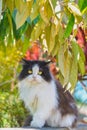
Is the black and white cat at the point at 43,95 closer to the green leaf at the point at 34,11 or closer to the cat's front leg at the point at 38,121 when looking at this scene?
the cat's front leg at the point at 38,121

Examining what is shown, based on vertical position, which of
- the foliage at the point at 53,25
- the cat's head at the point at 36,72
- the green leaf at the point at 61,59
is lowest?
the cat's head at the point at 36,72

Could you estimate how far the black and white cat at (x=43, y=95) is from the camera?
2.84 m

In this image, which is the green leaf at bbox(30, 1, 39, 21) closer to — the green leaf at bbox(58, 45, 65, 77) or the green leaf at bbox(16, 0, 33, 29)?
the green leaf at bbox(16, 0, 33, 29)

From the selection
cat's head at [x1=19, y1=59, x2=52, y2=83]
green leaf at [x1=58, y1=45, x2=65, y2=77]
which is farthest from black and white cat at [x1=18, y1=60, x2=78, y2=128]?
green leaf at [x1=58, y1=45, x2=65, y2=77]

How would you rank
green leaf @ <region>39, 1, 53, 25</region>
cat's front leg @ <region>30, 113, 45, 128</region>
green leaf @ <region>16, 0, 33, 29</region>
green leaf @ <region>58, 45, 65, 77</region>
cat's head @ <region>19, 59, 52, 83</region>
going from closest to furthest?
1. green leaf @ <region>16, 0, 33, 29</region>
2. green leaf @ <region>39, 1, 53, 25</region>
3. green leaf @ <region>58, 45, 65, 77</region>
4. cat's head @ <region>19, 59, 52, 83</region>
5. cat's front leg @ <region>30, 113, 45, 128</region>

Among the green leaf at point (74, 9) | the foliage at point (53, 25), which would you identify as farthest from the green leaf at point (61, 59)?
the green leaf at point (74, 9)

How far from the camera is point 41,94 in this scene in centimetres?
288

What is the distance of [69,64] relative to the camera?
7.42ft

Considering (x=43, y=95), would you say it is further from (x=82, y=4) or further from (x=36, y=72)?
(x=82, y=4)

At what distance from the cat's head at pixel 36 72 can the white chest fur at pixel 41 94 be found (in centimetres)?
3

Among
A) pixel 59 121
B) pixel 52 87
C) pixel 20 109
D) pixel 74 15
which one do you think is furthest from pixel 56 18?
pixel 20 109

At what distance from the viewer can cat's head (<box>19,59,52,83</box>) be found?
9.22 feet

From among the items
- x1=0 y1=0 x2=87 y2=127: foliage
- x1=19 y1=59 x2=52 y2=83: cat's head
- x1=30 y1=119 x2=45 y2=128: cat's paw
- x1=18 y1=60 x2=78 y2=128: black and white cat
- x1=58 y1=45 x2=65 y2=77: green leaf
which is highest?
x1=0 y1=0 x2=87 y2=127: foliage

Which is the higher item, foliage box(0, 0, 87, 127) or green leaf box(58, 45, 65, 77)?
foliage box(0, 0, 87, 127)
